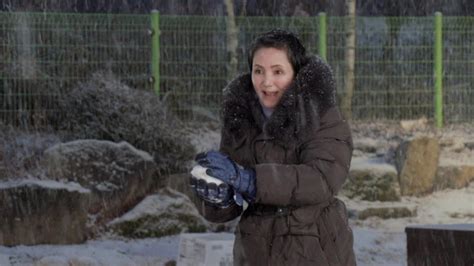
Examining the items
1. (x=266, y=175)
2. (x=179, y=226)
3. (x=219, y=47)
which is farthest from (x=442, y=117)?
(x=266, y=175)

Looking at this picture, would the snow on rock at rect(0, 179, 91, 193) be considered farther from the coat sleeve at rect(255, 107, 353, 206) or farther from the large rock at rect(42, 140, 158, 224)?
the coat sleeve at rect(255, 107, 353, 206)

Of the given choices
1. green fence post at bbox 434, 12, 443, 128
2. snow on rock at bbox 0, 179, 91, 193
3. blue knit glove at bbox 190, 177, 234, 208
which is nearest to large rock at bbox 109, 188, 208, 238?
snow on rock at bbox 0, 179, 91, 193

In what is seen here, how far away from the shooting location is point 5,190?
9875mm

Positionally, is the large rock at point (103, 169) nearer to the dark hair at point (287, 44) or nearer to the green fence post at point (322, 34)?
the green fence post at point (322, 34)

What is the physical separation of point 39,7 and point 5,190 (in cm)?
695

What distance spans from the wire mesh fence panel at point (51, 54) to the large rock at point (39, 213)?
90.7 inches

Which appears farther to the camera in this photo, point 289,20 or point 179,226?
point 289,20

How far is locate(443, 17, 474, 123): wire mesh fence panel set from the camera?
13.9m

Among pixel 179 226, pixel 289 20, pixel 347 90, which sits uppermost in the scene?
pixel 289 20

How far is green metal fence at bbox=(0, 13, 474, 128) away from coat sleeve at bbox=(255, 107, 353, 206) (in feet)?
29.3

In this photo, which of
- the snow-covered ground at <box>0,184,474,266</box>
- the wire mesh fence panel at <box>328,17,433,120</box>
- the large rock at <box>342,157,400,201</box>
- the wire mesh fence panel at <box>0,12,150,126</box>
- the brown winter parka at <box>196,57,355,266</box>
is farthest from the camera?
the wire mesh fence panel at <box>328,17,433,120</box>

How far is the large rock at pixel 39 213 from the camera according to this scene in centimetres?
974

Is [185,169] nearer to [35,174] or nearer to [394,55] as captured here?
[35,174]

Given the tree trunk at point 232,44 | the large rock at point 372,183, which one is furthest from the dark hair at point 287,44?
the tree trunk at point 232,44
